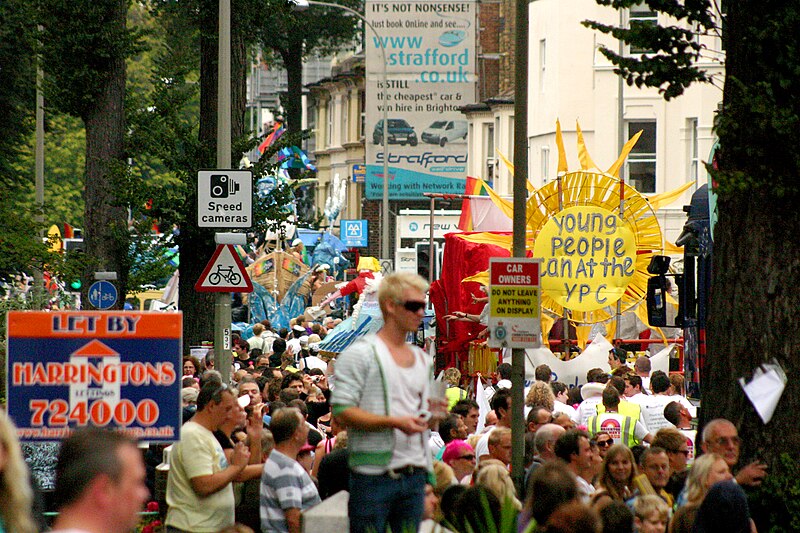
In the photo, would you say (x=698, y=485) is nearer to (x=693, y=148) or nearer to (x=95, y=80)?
(x=95, y=80)

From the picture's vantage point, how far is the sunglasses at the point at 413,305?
6.67 m

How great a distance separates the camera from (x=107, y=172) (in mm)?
25734

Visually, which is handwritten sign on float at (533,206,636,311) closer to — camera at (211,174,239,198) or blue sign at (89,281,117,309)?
camera at (211,174,239,198)

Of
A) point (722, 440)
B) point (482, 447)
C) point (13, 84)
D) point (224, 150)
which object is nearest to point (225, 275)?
point (224, 150)

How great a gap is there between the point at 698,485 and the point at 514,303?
4.09m

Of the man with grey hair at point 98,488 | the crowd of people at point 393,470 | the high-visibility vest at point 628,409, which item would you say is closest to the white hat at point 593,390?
the high-visibility vest at point 628,409

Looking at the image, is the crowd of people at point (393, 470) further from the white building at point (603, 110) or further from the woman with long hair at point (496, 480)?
the white building at point (603, 110)

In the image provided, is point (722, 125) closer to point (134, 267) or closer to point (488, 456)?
point (488, 456)

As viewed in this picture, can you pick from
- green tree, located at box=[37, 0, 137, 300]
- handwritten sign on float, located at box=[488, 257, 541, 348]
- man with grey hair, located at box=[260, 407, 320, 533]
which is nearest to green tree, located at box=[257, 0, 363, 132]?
green tree, located at box=[37, 0, 137, 300]

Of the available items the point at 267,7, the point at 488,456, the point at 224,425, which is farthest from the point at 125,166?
the point at 224,425

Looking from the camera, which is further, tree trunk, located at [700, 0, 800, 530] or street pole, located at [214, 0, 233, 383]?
street pole, located at [214, 0, 233, 383]

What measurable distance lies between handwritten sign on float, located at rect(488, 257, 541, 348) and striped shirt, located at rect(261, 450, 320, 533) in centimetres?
350

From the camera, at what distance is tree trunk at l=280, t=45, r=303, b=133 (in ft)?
205

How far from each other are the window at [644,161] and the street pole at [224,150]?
844 inches
